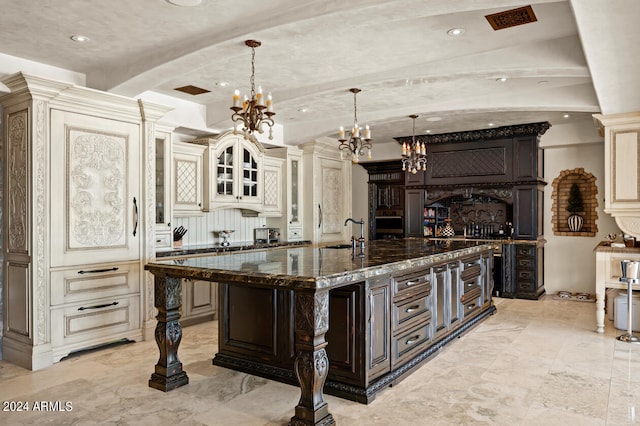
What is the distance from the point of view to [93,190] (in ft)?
14.5

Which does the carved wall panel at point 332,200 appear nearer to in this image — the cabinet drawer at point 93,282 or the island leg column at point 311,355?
the cabinet drawer at point 93,282

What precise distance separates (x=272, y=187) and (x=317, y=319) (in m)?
4.68

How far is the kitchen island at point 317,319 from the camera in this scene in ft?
8.94

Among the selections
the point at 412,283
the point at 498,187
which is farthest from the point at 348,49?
the point at 498,187

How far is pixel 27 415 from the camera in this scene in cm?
299

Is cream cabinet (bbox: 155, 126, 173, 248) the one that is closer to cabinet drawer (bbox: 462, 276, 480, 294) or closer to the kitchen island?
the kitchen island

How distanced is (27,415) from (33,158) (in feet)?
6.94

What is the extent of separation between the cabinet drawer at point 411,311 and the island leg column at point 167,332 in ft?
5.34

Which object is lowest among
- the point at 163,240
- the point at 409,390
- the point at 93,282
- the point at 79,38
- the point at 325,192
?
the point at 409,390

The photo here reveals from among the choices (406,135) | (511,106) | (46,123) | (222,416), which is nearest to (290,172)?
(406,135)

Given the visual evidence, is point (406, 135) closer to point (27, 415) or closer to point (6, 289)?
point (6, 289)

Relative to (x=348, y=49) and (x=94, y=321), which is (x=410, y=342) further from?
(x=94, y=321)

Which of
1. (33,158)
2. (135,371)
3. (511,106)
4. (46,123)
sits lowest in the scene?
(135,371)

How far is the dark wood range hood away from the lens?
7141 millimetres
